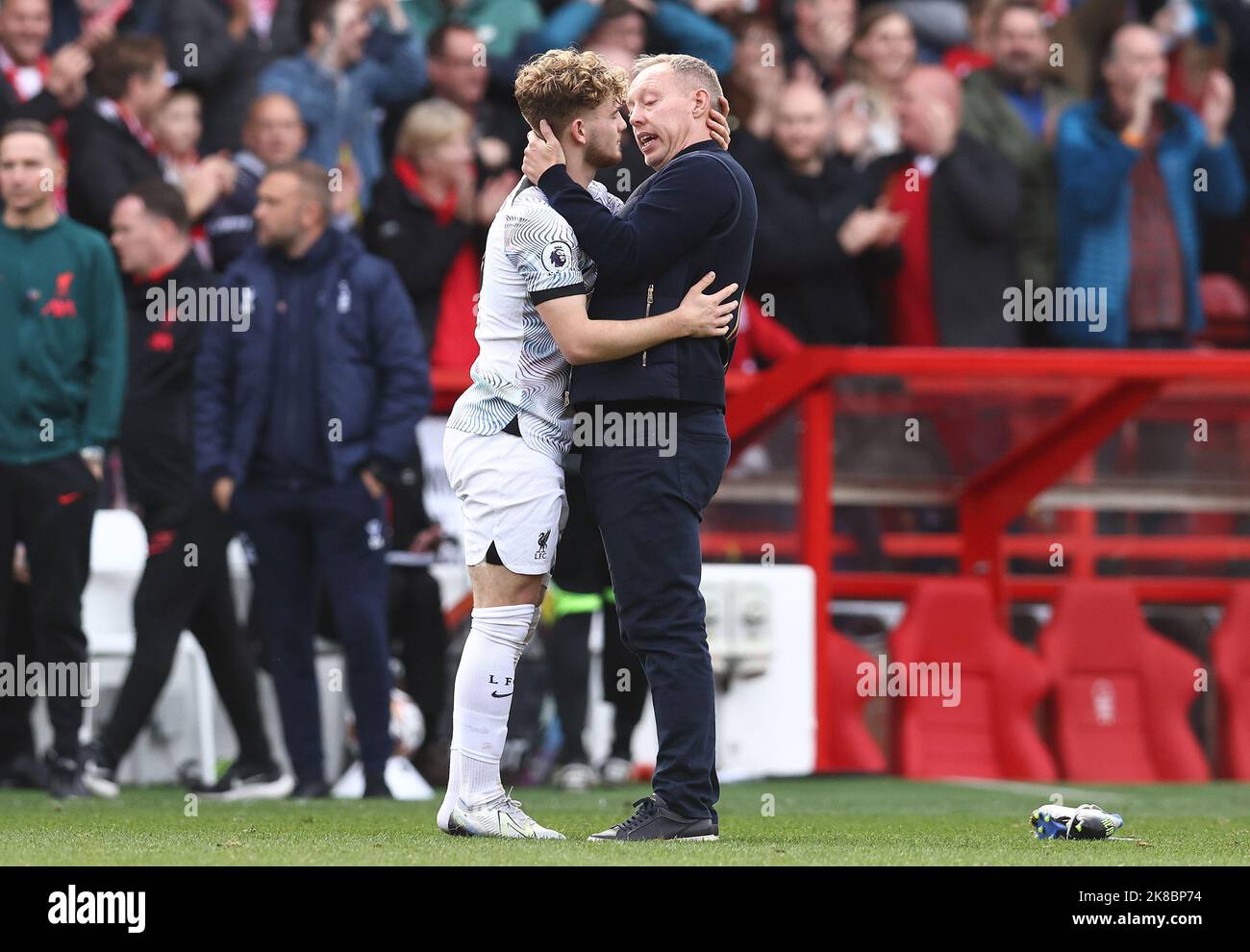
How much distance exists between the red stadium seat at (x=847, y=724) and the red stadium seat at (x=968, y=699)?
0.62 ft

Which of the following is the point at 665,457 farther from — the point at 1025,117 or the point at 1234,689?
the point at 1025,117

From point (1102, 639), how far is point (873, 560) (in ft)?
4.20

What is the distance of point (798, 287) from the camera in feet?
38.4

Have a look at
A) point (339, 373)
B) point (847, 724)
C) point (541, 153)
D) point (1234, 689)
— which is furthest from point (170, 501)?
point (1234, 689)

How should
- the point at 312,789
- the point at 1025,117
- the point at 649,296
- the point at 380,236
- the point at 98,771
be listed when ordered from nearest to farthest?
the point at 649,296, the point at 312,789, the point at 98,771, the point at 380,236, the point at 1025,117

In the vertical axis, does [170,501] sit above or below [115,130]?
below

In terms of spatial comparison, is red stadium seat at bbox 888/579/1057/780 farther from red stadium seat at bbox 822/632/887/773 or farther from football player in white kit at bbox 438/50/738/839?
football player in white kit at bbox 438/50/738/839

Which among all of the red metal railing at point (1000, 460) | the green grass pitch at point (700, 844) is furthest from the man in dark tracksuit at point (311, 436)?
the red metal railing at point (1000, 460)

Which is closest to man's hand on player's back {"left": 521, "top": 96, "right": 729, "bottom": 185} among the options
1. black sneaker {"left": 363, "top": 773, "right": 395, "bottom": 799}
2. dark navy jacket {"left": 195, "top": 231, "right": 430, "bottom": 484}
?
dark navy jacket {"left": 195, "top": 231, "right": 430, "bottom": 484}

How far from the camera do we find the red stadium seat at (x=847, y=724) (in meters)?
10.9

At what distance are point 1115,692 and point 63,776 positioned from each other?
18.0 ft

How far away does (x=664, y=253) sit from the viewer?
19.9ft

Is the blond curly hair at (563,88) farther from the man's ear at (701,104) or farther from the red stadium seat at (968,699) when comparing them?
the red stadium seat at (968,699)
